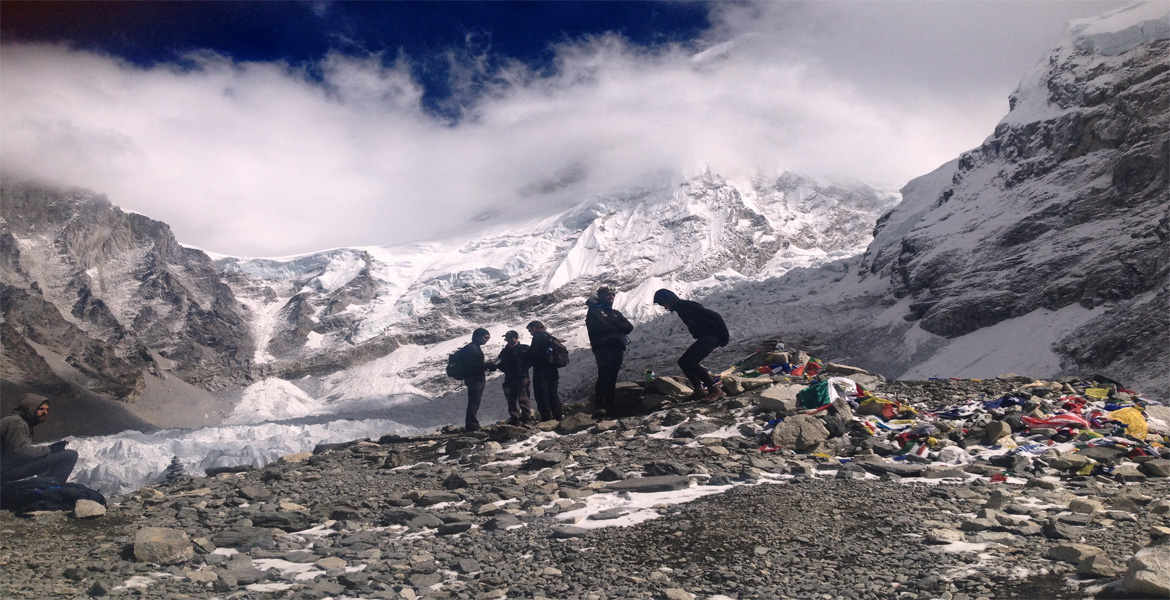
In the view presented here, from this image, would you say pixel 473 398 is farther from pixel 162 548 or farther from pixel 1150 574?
pixel 1150 574

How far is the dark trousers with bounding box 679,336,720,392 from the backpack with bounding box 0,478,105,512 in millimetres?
8884

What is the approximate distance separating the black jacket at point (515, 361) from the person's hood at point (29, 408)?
830cm

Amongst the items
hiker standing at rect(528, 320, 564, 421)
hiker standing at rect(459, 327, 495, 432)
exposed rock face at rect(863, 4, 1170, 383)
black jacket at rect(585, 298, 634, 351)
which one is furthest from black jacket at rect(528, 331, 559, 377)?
exposed rock face at rect(863, 4, 1170, 383)

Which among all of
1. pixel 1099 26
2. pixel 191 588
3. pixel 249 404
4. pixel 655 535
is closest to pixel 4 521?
pixel 191 588

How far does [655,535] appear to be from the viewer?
688 centimetres

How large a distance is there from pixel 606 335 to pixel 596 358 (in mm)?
456

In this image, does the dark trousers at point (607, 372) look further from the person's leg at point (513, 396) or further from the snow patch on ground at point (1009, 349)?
the snow patch on ground at point (1009, 349)

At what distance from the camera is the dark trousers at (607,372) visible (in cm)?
1441

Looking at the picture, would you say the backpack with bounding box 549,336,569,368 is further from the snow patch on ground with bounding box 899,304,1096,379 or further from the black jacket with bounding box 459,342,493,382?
the snow patch on ground with bounding box 899,304,1096,379

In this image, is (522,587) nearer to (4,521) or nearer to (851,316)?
(4,521)

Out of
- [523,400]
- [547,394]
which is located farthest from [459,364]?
[547,394]

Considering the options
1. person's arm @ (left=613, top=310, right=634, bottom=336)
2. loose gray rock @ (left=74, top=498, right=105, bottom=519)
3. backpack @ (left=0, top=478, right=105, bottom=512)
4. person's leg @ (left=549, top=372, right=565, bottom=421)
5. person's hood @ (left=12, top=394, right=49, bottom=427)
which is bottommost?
person's leg @ (left=549, top=372, right=565, bottom=421)

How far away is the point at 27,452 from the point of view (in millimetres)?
9312

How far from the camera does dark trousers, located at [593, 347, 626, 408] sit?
14.4m
